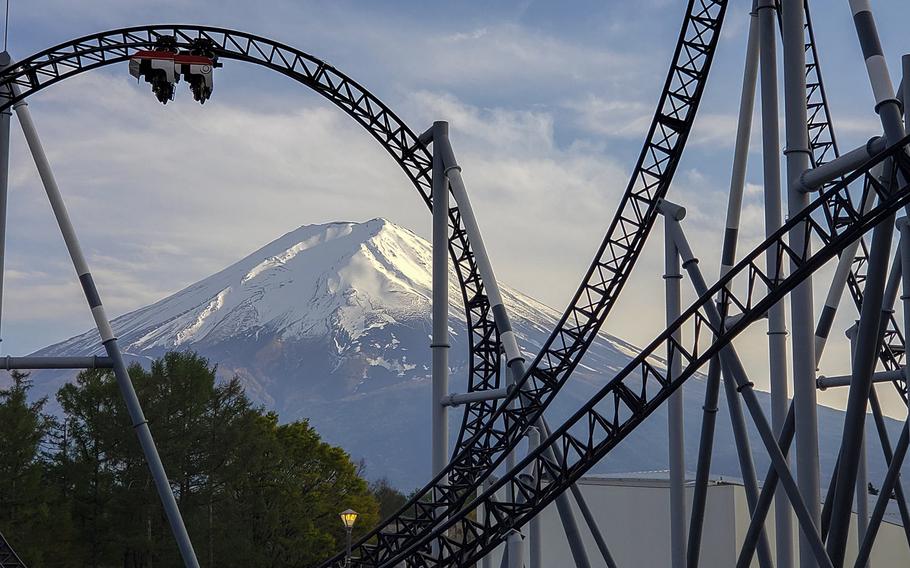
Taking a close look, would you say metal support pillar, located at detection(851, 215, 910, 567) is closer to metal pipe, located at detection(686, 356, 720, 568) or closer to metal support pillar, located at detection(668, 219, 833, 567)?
metal support pillar, located at detection(668, 219, 833, 567)

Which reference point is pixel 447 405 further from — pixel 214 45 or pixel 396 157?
pixel 214 45

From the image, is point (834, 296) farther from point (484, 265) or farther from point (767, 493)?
point (484, 265)

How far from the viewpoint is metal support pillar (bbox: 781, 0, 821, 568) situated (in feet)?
42.1

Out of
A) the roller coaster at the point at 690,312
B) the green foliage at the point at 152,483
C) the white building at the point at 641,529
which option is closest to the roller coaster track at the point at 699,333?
the roller coaster at the point at 690,312

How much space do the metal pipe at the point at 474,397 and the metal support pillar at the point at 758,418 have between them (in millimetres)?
3677

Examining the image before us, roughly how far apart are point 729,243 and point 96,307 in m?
10.3

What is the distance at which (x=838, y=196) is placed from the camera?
40.3 feet

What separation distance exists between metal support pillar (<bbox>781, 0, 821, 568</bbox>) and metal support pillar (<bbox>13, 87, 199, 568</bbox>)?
1019cm

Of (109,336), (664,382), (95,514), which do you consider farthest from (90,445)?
(664,382)

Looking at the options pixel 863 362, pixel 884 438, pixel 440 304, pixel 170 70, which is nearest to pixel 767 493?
pixel 863 362

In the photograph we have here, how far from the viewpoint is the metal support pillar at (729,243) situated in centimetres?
1513

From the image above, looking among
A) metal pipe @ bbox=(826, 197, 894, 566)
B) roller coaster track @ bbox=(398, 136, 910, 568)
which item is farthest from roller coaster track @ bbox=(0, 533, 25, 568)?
metal pipe @ bbox=(826, 197, 894, 566)

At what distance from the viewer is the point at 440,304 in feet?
64.6

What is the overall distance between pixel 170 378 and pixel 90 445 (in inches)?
141
